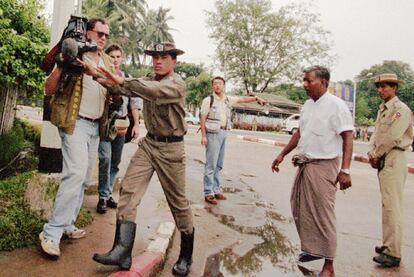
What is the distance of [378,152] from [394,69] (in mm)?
74438

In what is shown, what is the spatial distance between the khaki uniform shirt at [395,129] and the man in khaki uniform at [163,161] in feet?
7.43

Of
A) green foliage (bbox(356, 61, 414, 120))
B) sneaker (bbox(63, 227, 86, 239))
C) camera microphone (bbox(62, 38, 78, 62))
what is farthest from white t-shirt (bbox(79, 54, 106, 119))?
green foliage (bbox(356, 61, 414, 120))

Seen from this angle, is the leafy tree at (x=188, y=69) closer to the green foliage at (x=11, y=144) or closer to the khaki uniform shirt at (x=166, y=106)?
the green foliage at (x=11, y=144)

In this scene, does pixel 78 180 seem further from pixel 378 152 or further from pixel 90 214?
pixel 378 152

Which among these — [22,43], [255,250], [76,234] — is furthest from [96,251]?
[22,43]

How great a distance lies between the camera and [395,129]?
4.29 metres

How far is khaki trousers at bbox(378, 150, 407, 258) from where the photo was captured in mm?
4137

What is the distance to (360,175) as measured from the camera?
1096 centimetres

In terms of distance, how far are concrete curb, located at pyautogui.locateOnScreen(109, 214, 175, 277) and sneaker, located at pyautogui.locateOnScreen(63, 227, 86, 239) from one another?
0.65m

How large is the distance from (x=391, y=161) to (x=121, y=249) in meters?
2.92

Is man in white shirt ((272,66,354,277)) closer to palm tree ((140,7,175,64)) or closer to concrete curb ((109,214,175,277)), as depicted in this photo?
concrete curb ((109,214,175,277))

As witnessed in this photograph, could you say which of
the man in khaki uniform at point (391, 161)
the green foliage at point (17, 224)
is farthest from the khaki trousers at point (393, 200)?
the green foliage at point (17, 224)

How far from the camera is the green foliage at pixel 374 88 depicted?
60.4 m

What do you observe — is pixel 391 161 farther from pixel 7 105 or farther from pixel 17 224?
pixel 7 105
